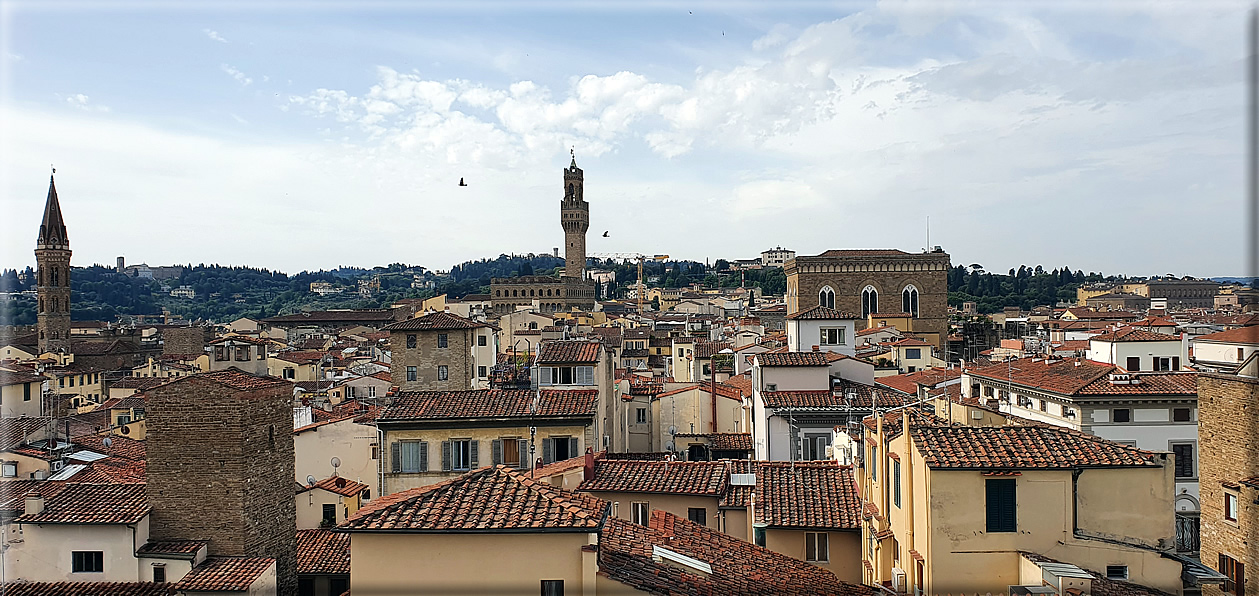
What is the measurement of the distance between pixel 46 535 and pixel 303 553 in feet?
7.88

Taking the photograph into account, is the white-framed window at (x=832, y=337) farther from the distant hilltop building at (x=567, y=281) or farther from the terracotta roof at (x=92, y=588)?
Result: the distant hilltop building at (x=567, y=281)

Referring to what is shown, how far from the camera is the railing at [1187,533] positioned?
10.4 metres

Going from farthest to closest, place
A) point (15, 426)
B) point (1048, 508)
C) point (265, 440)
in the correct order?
point (15, 426) → point (265, 440) → point (1048, 508)

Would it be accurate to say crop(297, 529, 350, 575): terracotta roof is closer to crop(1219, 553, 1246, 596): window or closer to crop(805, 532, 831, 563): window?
crop(805, 532, 831, 563): window

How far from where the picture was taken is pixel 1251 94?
122 inches

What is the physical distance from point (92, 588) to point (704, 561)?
211 inches

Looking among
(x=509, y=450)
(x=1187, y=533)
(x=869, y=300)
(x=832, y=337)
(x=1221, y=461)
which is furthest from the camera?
(x=869, y=300)

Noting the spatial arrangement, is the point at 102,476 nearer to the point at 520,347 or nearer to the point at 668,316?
the point at 520,347

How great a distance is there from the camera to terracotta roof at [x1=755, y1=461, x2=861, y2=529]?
28.6ft

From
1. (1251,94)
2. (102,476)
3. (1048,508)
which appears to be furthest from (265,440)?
(1251,94)

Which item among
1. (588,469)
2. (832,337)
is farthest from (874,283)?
(588,469)

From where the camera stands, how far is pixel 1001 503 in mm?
5730

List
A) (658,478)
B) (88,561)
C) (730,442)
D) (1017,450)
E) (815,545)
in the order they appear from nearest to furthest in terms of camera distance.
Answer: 1. (1017,450)
2. (815,545)
3. (88,561)
4. (658,478)
5. (730,442)

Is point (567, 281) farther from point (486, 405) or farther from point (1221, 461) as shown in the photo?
point (1221, 461)
